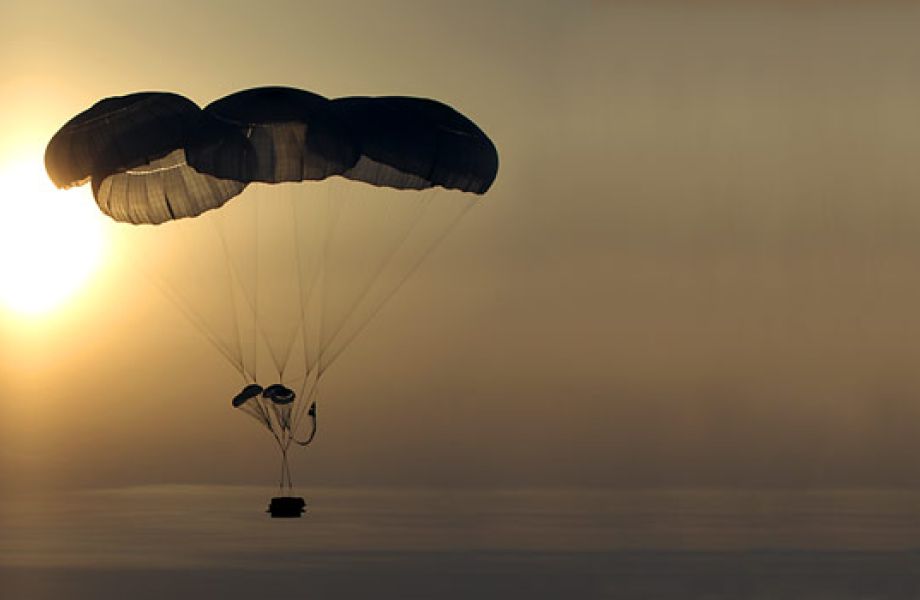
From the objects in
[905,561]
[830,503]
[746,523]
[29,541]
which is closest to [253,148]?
[905,561]

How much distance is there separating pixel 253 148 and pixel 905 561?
58.6 meters

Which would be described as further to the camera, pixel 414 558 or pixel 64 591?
pixel 414 558

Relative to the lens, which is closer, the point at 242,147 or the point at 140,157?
the point at 242,147

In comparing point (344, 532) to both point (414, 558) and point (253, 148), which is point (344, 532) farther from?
point (253, 148)

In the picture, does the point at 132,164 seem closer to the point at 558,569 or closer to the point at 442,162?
the point at 442,162

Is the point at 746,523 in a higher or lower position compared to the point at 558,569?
higher

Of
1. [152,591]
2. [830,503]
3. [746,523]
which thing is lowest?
[152,591]

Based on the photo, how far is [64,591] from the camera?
2394 inches

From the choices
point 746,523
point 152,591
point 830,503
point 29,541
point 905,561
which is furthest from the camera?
point 830,503

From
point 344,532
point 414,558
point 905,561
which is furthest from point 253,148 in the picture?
point 344,532

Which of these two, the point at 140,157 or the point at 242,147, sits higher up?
the point at 242,147

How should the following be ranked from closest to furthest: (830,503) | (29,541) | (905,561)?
(905,561) → (29,541) → (830,503)

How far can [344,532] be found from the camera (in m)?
108

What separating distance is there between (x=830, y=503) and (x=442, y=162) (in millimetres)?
155349
